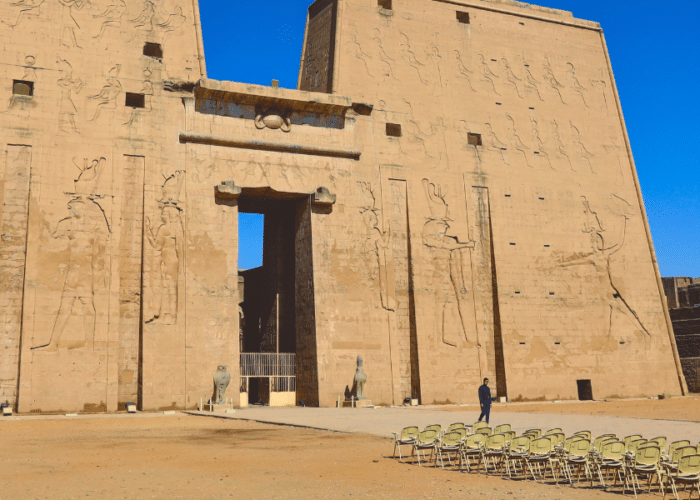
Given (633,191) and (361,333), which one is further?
(633,191)

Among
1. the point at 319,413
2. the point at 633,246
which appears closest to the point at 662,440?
the point at 319,413

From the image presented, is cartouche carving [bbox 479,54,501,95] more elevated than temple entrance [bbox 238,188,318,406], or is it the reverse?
cartouche carving [bbox 479,54,501,95]

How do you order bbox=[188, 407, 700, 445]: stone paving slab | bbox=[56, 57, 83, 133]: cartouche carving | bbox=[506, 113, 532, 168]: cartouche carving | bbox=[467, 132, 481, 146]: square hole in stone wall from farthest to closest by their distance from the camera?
1. bbox=[506, 113, 532, 168]: cartouche carving
2. bbox=[467, 132, 481, 146]: square hole in stone wall
3. bbox=[56, 57, 83, 133]: cartouche carving
4. bbox=[188, 407, 700, 445]: stone paving slab

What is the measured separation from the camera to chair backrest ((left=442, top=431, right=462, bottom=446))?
30.8 ft

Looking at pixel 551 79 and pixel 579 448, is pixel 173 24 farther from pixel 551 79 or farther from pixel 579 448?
pixel 579 448

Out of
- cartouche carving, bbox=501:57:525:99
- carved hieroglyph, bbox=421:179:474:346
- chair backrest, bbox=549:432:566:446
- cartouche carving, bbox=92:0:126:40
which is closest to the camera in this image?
chair backrest, bbox=549:432:566:446

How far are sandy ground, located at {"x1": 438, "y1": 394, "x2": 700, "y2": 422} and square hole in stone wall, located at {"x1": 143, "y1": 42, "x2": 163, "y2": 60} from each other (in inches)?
531

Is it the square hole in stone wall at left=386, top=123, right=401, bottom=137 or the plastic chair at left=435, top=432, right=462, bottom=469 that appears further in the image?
the square hole in stone wall at left=386, top=123, right=401, bottom=137

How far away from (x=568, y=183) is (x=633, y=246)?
3478 mm

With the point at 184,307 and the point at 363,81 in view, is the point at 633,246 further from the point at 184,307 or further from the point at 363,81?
the point at 184,307

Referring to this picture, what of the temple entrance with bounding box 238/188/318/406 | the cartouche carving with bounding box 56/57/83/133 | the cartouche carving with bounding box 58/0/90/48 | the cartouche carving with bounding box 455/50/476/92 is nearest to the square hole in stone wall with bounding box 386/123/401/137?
the cartouche carving with bounding box 455/50/476/92

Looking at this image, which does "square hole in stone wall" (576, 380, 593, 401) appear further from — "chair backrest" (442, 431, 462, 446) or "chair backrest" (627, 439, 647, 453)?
"chair backrest" (627, 439, 647, 453)

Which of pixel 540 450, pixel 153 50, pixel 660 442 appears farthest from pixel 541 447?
pixel 153 50

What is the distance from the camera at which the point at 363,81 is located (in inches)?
922
